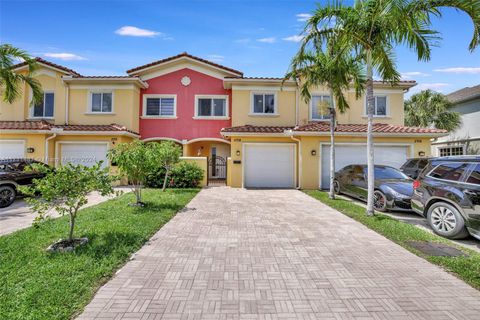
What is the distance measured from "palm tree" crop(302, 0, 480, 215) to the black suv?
157 cm

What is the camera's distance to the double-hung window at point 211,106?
1827 centimetres

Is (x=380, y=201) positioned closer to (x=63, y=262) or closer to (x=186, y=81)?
(x=63, y=262)

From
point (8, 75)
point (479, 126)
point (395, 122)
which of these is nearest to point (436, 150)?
point (479, 126)

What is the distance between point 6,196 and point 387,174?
47.5 ft

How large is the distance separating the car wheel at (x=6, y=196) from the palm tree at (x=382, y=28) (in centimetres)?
1249

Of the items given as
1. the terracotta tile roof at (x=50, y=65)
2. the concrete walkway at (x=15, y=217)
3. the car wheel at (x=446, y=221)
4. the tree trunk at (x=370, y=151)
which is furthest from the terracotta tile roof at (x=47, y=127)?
the car wheel at (x=446, y=221)

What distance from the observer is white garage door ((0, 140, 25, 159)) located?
15.2m

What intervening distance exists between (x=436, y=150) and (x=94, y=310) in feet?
86.6

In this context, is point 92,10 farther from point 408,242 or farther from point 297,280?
point 408,242

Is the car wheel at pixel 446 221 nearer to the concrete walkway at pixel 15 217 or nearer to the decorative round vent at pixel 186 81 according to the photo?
the concrete walkway at pixel 15 217

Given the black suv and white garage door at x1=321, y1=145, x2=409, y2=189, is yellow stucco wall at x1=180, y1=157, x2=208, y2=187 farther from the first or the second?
the black suv

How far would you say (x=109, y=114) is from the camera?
17.3 m

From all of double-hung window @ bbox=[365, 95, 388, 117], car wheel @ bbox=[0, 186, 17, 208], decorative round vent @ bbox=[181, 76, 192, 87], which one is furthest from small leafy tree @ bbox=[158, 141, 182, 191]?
double-hung window @ bbox=[365, 95, 388, 117]

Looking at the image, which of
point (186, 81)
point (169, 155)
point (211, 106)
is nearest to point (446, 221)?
point (169, 155)
